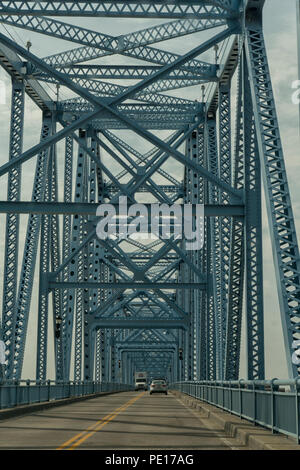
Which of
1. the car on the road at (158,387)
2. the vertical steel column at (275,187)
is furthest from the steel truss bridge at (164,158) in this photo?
the car on the road at (158,387)

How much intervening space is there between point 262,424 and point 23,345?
1836 cm

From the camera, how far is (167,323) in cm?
5506

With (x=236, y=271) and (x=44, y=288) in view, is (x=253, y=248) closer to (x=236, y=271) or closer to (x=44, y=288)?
(x=236, y=271)

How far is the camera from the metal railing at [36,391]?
23.3m

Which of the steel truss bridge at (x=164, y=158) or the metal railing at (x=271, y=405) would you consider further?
the steel truss bridge at (x=164, y=158)

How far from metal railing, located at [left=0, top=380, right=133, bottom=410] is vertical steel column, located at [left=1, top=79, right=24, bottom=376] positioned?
1.71 meters

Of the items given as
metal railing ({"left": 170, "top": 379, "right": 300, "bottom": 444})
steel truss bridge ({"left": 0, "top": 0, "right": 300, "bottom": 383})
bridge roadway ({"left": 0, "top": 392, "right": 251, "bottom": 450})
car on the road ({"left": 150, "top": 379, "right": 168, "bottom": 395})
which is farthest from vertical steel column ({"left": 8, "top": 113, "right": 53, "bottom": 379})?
car on the road ({"left": 150, "top": 379, "right": 168, "bottom": 395})

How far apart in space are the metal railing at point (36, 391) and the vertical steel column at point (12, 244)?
1.71 m

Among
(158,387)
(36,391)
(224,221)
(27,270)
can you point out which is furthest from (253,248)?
(158,387)

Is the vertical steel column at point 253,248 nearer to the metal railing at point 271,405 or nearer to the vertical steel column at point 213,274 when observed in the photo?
the metal railing at point 271,405

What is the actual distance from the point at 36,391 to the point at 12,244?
6.53 m

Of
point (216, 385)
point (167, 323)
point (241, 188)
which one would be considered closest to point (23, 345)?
point (216, 385)

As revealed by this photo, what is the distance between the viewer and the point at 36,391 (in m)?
28.4

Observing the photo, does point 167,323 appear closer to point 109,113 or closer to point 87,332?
point 87,332
